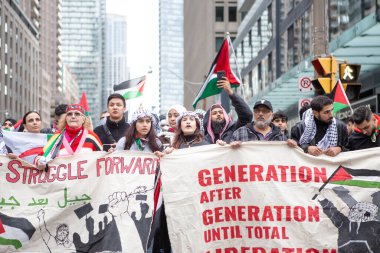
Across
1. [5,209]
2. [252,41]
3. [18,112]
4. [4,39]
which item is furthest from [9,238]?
[18,112]

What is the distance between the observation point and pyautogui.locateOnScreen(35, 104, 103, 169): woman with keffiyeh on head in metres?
7.62

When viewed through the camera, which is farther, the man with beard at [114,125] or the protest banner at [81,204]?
the man with beard at [114,125]

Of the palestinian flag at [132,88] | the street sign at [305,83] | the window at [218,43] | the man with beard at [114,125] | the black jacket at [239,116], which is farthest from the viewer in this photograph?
the window at [218,43]

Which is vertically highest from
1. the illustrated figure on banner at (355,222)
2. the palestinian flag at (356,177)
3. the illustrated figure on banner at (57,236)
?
the palestinian flag at (356,177)

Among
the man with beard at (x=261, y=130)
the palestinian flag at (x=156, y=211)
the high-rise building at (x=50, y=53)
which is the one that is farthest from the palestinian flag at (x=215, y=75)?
the high-rise building at (x=50, y=53)

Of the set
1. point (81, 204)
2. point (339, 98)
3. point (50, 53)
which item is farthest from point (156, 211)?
point (50, 53)

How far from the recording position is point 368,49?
70.2 ft

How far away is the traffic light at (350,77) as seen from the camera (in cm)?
1188

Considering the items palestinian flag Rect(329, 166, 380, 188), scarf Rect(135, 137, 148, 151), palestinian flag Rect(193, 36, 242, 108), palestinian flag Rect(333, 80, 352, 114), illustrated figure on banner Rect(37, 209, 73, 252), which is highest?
palestinian flag Rect(193, 36, 242, 108)

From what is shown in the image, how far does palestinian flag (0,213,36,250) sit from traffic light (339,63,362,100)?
6597 millimetres

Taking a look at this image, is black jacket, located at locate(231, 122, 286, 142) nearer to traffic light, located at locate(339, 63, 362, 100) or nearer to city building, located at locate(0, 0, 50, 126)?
traffic light, located at locate(339, 63, 362, 100)

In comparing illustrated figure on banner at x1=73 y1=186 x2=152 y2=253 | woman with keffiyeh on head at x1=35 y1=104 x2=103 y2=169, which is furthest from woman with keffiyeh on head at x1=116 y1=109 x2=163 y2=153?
illustrated figure on banner at x1=73 y1=186 x2=152 y2=253

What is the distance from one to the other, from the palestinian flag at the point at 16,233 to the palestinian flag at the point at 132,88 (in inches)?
306

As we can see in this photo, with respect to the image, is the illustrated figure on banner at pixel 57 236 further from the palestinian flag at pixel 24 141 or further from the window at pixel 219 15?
the window at pixel 219 15
